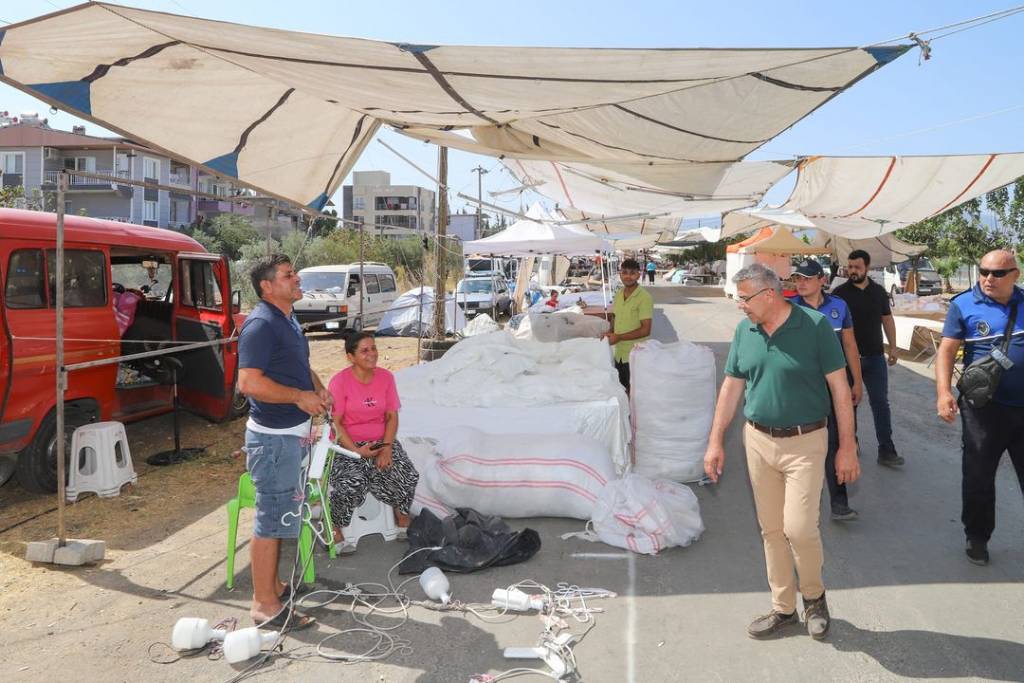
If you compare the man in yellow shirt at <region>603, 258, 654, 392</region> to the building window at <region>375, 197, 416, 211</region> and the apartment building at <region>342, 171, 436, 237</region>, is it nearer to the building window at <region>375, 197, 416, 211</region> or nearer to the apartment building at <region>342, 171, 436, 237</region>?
the apartment building at <region>342, 171, 436, 237</region>

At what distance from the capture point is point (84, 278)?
245 inches

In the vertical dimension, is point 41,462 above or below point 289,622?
above

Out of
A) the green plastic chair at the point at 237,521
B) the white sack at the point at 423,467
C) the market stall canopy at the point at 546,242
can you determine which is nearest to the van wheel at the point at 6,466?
the green plastic chair at the point at 237,521

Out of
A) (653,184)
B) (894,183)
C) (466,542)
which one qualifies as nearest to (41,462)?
(466,542)

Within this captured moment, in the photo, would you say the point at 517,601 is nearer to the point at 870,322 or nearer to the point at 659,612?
the point at 659,612

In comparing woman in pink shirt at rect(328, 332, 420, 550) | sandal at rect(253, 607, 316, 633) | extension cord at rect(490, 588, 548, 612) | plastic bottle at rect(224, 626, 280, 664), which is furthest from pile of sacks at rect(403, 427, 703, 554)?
plastic bottle at rect(224, 626, 280, 664)

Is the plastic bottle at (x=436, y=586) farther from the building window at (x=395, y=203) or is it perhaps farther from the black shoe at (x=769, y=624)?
the building window at (x=395, y=203)

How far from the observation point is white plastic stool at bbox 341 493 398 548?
4617 mm

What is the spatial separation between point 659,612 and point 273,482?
6.89 feet

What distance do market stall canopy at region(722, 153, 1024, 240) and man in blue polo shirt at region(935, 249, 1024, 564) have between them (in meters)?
4.23

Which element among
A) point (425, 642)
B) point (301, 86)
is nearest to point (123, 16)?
point (301, 86)

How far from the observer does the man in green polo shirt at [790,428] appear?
3.32 m

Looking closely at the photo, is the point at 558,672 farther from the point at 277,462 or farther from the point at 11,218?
the point at 11,218

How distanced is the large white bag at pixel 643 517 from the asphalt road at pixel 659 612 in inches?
3.7
